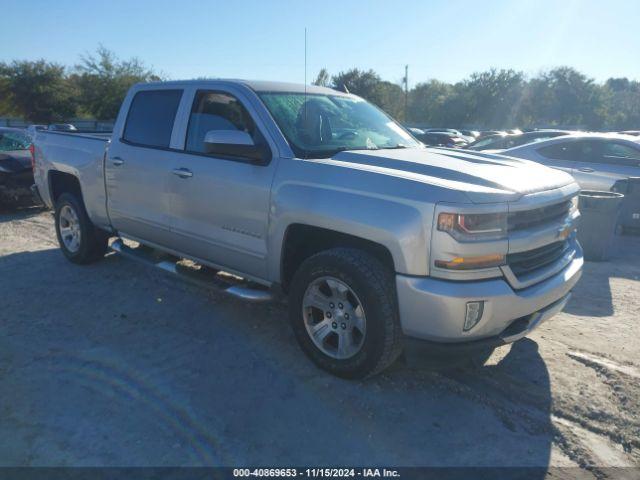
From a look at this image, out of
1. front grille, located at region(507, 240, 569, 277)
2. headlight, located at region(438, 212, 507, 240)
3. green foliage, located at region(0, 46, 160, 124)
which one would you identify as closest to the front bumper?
front grille, located at region(507, 240, 569, 277)

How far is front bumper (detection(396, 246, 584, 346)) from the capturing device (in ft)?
9.42

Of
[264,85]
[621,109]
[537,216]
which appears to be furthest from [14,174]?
[621,109]

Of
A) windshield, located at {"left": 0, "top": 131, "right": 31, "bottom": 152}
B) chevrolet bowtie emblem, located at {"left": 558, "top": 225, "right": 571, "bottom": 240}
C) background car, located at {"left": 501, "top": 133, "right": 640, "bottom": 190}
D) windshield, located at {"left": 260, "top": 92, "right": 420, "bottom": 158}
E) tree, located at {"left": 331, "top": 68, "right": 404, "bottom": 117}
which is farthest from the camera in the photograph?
tree, located at {"left": 331, "top": 68, "right": 404, "bottom": 117}

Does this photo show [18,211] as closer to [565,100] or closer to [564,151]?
[564,151]

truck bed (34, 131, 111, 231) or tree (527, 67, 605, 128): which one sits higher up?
tree (527, 67, 605, 128)

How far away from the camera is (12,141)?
32.9 feet

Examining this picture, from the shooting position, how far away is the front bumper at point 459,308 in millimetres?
2871

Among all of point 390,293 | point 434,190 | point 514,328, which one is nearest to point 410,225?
point 434,190

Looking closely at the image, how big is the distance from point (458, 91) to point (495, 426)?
56.5 meters

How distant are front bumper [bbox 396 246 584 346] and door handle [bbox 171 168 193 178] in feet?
6.97

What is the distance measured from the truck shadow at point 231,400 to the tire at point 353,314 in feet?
0.60

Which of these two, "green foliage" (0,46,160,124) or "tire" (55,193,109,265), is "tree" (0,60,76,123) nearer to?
"green foliage" (0,46,160,124)

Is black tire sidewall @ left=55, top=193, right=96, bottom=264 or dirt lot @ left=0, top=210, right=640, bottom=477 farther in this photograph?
black tire sidewall @ left=55, top=193, right=96, bottom=264

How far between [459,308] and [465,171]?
3.12 feet
